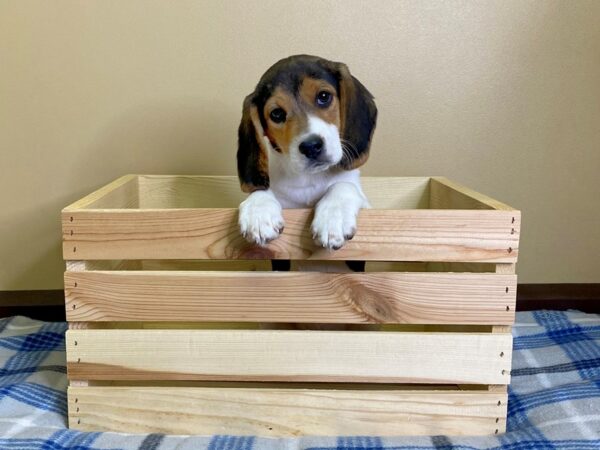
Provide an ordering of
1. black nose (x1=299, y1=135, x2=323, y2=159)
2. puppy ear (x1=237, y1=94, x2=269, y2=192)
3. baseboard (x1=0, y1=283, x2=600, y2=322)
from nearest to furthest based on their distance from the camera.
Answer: black nose (x1=299, y1=135, x2=323, y2=159), puppy ear (x1=237, y1=94, x2=269, y2=192), baseboard (x1=0, y1=283, x2=600, y2=322)

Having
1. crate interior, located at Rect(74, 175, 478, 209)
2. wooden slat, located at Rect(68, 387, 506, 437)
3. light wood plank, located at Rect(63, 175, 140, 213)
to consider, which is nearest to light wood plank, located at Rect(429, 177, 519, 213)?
crate interior, located at Rect(74, 175, 478, 209)

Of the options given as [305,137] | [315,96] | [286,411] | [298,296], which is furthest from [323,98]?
[286,411]

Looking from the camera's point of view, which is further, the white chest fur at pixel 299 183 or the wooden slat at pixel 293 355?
the white chest fur at pixel 299 183

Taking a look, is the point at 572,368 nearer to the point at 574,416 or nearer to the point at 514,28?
the point at 574,416

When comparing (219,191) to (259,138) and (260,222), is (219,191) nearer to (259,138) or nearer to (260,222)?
(259,138)

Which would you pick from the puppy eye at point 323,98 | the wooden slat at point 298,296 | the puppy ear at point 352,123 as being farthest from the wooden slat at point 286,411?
the puppy eye at point 323,98

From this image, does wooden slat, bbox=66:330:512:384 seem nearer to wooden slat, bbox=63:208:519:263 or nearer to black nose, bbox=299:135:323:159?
wooden slat, bbox=63:208:519:263

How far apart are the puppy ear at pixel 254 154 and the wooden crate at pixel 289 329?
0.58 feet

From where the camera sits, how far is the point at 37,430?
1.25 m

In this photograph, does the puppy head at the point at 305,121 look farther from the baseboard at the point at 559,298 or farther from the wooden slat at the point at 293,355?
the baseboard at the point at 559,298

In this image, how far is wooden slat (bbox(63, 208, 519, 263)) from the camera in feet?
3.79

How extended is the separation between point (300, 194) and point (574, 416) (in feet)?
2.46

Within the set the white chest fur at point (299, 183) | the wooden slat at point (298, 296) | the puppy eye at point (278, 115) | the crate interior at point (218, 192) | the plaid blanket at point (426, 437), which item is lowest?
the plaid blanket at point (426, 437)

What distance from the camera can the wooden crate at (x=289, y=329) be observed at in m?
1.17
